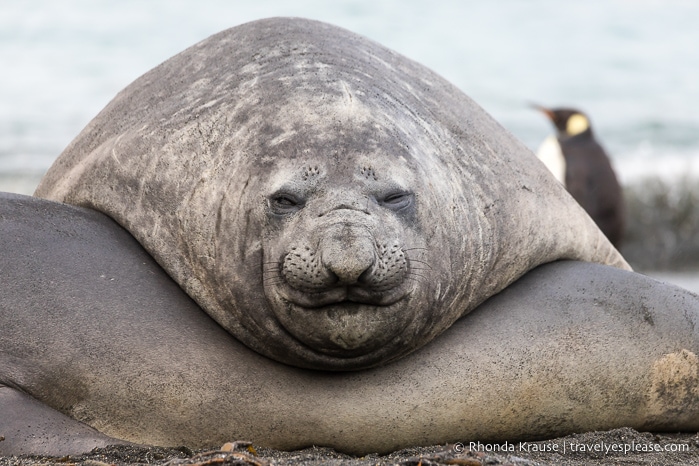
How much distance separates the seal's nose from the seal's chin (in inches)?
4.4

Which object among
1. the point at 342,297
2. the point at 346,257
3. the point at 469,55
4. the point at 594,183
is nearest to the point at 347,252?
the point at 346,257

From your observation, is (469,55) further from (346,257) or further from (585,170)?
(346,257)

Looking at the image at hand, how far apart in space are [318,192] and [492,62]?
2203 centimetres

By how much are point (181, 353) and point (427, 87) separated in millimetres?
1431

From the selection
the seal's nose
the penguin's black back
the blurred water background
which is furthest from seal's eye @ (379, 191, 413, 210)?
the blurred water background

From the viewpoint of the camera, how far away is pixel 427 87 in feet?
14.5

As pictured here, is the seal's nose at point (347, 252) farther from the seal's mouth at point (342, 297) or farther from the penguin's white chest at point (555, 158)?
the penguin's white chest at point (555, 158)

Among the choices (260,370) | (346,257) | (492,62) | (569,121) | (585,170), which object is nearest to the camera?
(346,257)

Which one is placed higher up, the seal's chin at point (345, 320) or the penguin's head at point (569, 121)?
the penguin's head at point (569, 121)

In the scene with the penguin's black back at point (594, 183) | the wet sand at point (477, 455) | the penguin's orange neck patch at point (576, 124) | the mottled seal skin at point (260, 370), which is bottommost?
the wet sand at point (477, 455)

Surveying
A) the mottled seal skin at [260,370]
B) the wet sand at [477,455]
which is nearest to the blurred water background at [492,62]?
the mottled seal skin at [260,370]

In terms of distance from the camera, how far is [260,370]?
12.5 feet

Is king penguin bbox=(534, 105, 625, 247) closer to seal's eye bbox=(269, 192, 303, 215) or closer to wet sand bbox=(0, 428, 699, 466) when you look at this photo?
wet sand bbox=(0, 428, 699, 466)

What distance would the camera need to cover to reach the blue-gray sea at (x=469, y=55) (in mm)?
18656
